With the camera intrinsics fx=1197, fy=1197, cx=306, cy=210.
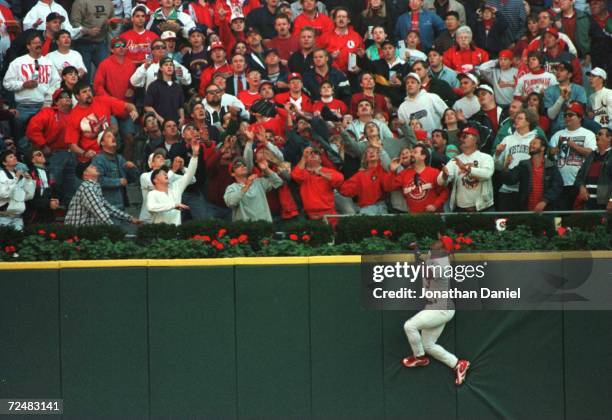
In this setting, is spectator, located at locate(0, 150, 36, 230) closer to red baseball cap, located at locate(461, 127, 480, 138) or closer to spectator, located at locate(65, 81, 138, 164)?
spectator, located at locate(65, 81, 138, 164)

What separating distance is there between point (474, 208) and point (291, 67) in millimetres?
4548

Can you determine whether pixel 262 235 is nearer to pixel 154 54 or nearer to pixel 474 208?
pixel 474 208

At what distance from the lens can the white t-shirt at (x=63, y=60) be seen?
18.8 m

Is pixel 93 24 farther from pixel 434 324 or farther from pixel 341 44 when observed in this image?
pixel 434 324

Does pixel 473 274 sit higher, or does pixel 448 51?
pixel 448 51

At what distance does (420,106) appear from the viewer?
58.4ft

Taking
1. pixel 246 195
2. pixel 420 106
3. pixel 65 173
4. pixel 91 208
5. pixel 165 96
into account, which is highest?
pixel 165 96

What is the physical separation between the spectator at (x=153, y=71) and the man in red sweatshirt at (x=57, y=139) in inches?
50.2

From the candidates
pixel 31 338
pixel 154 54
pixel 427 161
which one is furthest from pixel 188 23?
pixel 31 338

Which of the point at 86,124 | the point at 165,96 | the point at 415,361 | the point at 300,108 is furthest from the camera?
the point at 165,96

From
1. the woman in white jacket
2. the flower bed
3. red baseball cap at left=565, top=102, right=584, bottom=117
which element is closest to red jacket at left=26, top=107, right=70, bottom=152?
the woman in white jacket

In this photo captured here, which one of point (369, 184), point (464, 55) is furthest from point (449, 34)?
point (369, 184)

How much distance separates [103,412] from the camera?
1390cm

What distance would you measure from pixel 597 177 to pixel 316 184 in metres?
3.75
